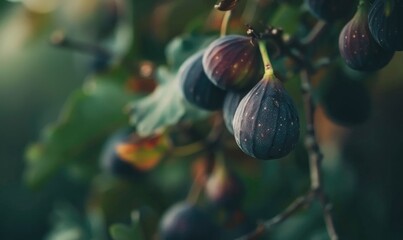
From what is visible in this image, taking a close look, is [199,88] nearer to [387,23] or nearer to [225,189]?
[387,23]

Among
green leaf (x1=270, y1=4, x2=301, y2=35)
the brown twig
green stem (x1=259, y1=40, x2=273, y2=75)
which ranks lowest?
the brown twig

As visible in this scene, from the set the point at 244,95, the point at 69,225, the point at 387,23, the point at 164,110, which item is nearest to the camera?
the point at 387,23

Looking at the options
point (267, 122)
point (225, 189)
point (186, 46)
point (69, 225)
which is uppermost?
point (267, 122)

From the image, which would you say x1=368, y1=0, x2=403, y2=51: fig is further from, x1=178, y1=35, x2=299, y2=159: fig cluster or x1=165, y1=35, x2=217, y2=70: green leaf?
x1=165, y1=35, x2=217, y2=70: green leaf

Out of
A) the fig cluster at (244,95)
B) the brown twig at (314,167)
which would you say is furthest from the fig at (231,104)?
the brown twig at (314,167)

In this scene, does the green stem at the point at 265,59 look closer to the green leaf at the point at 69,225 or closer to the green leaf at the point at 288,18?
the green leaf at the point at 288,18

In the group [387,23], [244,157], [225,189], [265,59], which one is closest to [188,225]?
[225,189]

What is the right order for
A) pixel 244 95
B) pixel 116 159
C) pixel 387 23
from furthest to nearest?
1. pixel 116 159
2. pixel 244 95
3. pixel 387 23

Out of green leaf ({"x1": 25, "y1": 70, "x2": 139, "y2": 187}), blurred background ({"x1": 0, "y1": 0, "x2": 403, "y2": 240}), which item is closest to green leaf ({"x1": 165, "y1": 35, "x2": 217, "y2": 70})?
blurred background ({"x1": 0, "y1": 0, "x2": 403, "y2": 240})
